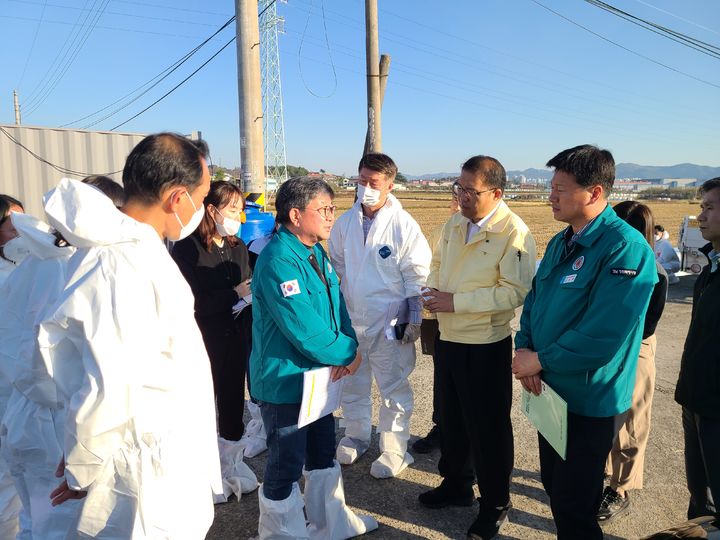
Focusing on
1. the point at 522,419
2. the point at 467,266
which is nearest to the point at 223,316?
the point at 467,266

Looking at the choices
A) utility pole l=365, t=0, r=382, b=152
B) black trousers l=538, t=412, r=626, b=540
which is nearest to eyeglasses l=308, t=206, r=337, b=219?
black trousers l=538, t=412, r=626, b=540

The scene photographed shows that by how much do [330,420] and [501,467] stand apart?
1067 mm

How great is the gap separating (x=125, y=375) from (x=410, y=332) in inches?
104

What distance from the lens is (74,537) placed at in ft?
5.80

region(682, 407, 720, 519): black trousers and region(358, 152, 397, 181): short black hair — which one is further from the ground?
region(358, 152, 397, 181): short black hair

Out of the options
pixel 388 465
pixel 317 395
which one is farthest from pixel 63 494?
pixel 388 465

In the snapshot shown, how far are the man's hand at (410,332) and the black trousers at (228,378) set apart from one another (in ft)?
4.04

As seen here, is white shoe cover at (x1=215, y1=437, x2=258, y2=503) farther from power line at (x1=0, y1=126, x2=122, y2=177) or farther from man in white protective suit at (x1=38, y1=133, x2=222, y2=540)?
power line at (x1=0, y1=126, x2=122, y2=177)

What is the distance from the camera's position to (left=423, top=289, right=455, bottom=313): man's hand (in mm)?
3109

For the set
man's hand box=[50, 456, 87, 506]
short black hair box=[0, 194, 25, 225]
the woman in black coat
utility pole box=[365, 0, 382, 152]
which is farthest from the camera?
utility pole box=[365, 0, 382, 152]

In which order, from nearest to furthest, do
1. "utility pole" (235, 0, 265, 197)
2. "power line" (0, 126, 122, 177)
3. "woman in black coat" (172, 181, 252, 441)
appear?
"woman in black coat" (172, 181, 252, 441)
"utility pole" (235, 0, 265, 197)
"power line" (0, 126, 122, 177)

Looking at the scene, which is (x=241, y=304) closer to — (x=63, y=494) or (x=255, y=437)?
(x=255, y=437)

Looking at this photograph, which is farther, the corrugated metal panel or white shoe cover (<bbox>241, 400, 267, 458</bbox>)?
the corrugated metal panel

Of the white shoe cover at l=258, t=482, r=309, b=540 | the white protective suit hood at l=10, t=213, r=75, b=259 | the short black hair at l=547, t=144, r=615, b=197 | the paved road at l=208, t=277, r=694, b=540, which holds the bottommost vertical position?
the paved road at l=208, t=277, r=694, b=540
